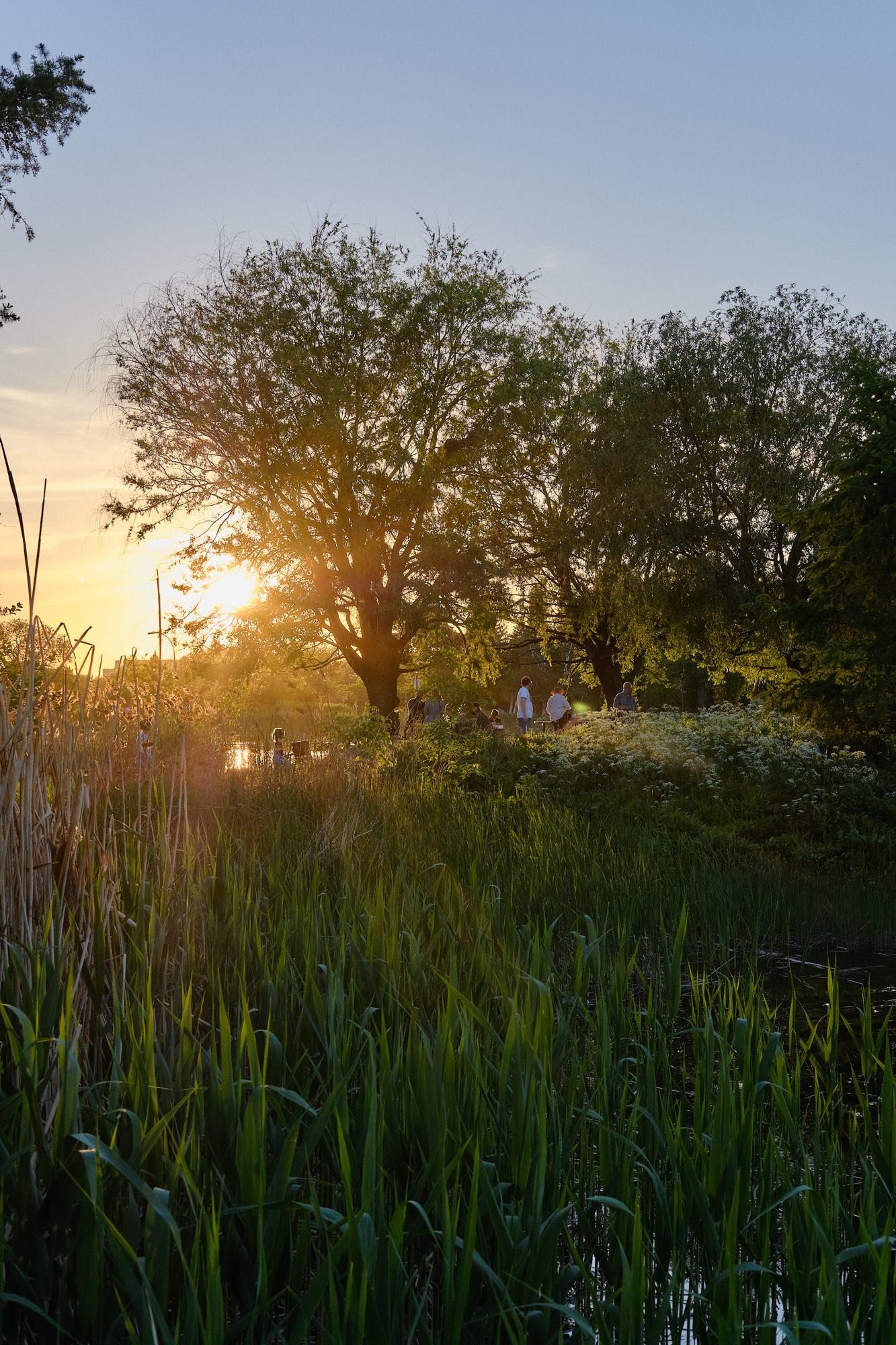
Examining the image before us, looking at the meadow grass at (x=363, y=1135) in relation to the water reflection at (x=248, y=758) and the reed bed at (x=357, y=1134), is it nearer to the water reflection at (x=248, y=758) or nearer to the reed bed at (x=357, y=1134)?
the reed bed at (x=357, y=1134)

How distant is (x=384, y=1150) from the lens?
246 centimetres

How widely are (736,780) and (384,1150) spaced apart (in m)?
11.5

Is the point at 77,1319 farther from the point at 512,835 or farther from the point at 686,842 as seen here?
the point at 686,842

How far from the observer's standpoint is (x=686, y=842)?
32.9 feet

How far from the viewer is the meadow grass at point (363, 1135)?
1930 mm

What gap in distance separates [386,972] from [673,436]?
24.3m

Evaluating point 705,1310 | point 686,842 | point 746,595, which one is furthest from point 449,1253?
point 746,595

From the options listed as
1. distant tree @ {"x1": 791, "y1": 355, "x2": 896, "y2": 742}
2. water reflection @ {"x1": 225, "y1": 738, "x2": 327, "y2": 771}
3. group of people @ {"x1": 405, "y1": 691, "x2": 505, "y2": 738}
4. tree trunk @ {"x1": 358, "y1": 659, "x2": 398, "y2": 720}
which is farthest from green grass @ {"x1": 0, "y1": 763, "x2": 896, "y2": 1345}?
tree trunk @ {"x1": 358, "y1": 659, "x2": 398, "y2": 720}

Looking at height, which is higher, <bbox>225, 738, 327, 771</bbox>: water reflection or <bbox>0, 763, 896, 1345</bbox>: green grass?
<bbox>225, 738, 327, 771</bbox>: water reflection

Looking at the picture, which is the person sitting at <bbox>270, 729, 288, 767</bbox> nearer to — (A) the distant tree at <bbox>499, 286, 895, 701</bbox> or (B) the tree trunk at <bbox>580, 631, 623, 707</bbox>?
(A) the distant tree at <bbox>499, 286, 895, 701</bbox>

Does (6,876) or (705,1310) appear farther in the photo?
(6,876)

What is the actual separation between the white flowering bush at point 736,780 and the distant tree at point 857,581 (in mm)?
1030

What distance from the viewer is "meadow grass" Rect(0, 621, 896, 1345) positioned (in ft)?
6.33

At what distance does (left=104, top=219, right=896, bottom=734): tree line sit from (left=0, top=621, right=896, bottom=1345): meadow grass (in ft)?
52.6
